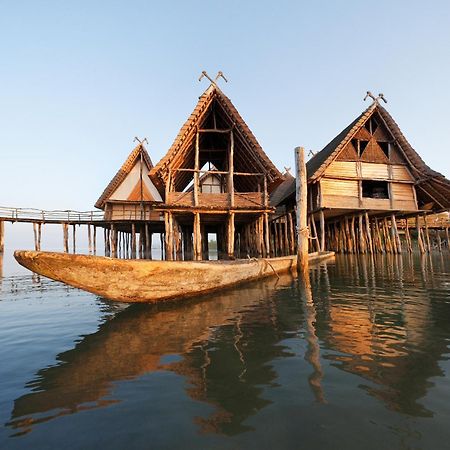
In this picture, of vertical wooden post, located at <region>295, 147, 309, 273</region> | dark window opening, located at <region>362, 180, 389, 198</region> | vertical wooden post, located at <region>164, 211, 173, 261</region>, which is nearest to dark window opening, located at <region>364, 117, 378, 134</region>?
dark window opening, located at <region>362, 180, 389, 198</region>

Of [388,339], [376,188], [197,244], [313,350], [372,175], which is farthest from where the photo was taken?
[376,188]

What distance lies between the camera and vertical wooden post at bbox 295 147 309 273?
8.69 meters

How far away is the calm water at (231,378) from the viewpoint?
5.44ft

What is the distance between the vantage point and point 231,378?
7.79 ft

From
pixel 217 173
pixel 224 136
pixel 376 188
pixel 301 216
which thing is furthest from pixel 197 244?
pixel 376 188

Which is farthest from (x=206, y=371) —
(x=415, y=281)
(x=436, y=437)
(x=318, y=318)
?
(x=415, y=281)

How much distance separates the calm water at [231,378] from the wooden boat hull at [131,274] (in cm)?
40

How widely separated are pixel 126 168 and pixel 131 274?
1853 cm

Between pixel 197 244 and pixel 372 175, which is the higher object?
pixel 372 175

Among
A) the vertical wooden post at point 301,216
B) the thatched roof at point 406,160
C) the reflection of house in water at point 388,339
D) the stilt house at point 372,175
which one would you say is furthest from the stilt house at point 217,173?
the reflection of house in water at point 388,339

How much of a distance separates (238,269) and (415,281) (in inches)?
188

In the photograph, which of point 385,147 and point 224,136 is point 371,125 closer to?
point 385,147

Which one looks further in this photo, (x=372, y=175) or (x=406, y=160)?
(x=406, y=160)

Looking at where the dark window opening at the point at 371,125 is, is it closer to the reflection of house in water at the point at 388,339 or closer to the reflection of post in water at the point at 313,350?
the reflection of house in water at the point at 388,339
